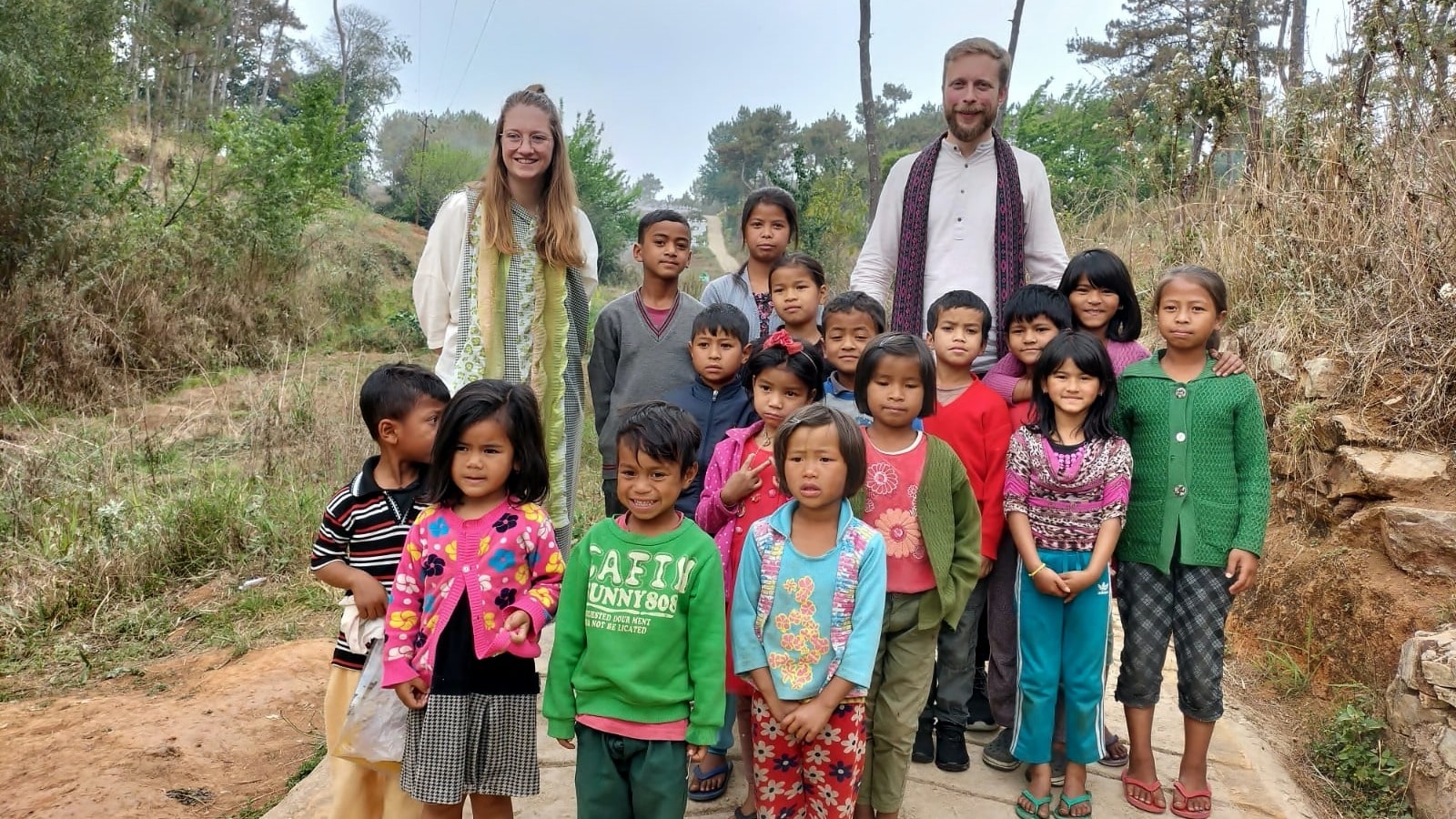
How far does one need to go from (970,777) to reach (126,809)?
100 inches

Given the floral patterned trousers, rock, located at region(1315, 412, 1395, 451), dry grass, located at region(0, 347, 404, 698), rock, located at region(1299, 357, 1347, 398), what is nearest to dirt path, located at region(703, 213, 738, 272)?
dry grass, located at region(0, 347, 404, 698)

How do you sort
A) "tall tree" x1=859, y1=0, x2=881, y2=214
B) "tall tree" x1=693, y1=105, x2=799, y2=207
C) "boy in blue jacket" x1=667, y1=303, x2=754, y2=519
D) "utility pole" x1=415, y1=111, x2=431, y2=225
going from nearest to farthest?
1. "boy in blue jacket" x1=667, y1=303, x2=754, y2=519
2. "tall tree" x1=859, y1=0, x2=881, y2=214
3. "utility pole" x1=415, y1=111, x2=431, y2=225
4. "tall tree" x1=693, y1=105, x2=799, y2=207

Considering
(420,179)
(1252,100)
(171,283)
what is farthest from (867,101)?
(420,179)

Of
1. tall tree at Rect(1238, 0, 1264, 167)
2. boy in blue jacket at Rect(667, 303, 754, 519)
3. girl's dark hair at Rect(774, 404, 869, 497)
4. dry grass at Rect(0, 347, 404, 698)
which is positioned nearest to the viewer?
girl's dark hair at Rect(774, 404, 869, 497)

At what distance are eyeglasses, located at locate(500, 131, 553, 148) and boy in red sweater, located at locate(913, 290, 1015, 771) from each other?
1.29 m

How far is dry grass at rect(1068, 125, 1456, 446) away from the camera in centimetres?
390

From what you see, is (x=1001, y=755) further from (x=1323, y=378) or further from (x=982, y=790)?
(x=1323, y=378)

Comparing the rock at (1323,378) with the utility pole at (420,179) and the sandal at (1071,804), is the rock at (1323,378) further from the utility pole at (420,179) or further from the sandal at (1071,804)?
the utility pole at (420,179)

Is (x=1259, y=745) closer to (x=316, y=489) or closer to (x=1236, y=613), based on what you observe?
(x=1236, y=613)

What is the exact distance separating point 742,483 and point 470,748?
2.98 feet

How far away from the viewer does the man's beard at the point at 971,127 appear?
302cm

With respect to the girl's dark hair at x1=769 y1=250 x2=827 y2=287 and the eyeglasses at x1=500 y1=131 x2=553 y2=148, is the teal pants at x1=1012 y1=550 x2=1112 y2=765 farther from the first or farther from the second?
the eyeglasses at x1=500 y1=131 x2=553 y2=148

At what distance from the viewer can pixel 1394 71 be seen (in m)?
4.97

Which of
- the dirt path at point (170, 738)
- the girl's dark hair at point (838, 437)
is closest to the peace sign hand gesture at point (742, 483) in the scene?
the girl's dark hair at point (838, 437)
